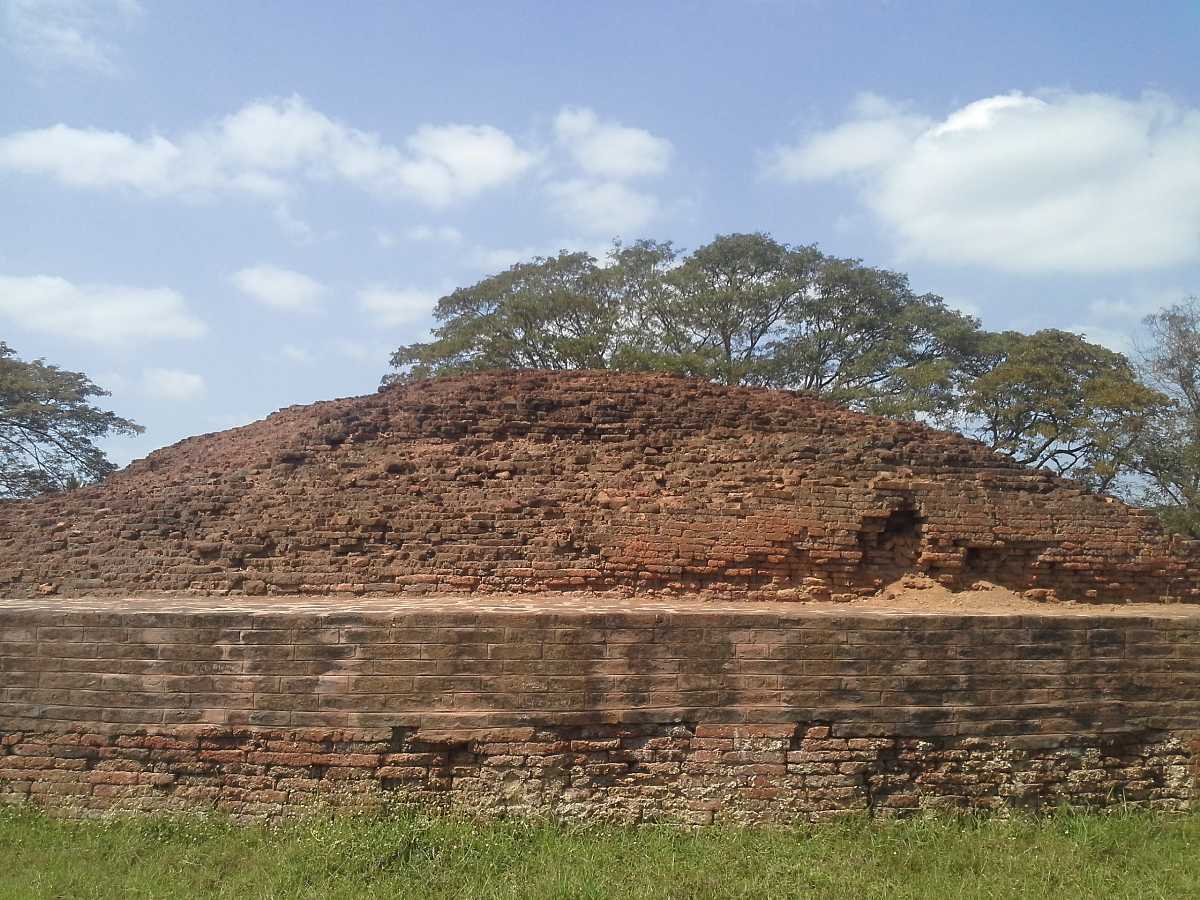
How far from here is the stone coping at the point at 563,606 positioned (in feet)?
12.6

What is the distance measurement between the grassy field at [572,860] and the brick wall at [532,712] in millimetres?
117

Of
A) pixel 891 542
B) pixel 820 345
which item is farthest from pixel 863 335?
pixel 891 542

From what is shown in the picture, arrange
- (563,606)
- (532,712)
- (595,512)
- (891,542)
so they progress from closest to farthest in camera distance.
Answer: (532,712)
(563,606)
(595,512)
(891,542)

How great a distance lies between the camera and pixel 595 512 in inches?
266

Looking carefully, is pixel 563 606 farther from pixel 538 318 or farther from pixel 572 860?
pixel 538 318

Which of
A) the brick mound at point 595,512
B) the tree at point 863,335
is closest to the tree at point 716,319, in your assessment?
the tree at point 863,335

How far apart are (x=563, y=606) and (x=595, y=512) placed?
5.90 ft

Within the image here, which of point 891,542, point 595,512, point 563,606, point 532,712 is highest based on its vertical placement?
point 595,512

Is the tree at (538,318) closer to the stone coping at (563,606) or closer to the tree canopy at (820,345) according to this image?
the tree canopy at (820,345)

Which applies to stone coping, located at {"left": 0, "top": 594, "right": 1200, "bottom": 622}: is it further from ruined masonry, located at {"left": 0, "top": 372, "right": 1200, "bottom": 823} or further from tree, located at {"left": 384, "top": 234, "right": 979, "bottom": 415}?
tree, located at {"left": 384, "top": 234, "right": 979, "bottom": 415}

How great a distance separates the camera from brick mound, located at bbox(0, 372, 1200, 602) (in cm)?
653

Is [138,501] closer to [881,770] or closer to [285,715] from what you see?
[285,715]

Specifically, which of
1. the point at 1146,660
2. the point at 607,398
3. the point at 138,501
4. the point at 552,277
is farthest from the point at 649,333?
the point at 1146,660

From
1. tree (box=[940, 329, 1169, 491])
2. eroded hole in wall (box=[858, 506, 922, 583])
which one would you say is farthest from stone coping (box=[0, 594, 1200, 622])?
tree (box=[940, 329, 1169, 491])
